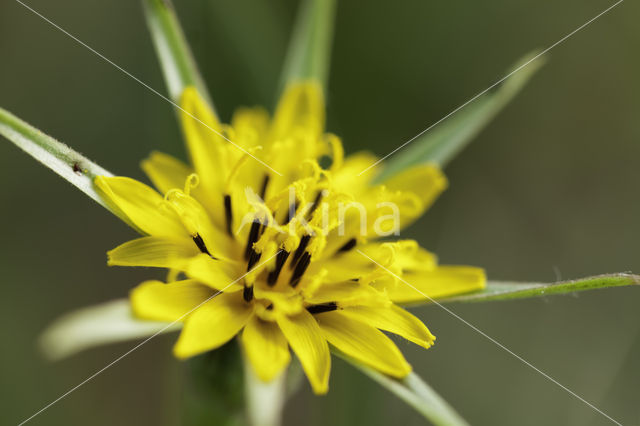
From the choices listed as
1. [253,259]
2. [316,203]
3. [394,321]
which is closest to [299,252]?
[253,259]

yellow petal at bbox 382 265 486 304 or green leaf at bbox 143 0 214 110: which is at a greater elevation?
green leaf at bbox 143 0 214 110

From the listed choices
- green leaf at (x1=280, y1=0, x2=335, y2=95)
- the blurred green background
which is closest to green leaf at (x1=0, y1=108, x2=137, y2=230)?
green leaf at (x1=280, y1=0, x2=335, y2=95)

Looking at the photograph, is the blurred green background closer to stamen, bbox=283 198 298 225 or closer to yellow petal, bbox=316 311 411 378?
stamen, bbox=283 198 298 225

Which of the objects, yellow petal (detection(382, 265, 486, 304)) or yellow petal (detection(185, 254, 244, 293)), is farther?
yellow petal (detection(382, 265, 486, 304))

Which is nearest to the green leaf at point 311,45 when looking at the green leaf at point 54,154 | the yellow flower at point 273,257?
the yellow flower at point 273,257

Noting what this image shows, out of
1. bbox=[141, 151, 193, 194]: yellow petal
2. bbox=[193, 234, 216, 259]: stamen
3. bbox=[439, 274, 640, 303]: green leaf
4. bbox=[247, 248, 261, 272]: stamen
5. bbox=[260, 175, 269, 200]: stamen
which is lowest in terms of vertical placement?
bbox=[439, 274, 640, 303]: green leaf

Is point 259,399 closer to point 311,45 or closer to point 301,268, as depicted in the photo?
point 301,268

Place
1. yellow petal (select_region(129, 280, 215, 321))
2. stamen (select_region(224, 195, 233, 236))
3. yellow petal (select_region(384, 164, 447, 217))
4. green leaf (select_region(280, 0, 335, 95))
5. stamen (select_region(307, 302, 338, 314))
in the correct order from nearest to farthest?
yellow petal (select_region(129, 280, 215, 321)) < stamen (select_region(307, 302, 338, 314)) < stamen (select_region(224, 195, 233, 236)) < yellow petal (select_region(384, 164, 447, 217)) < green leaf (select_region(280, 0, 335, 95))
